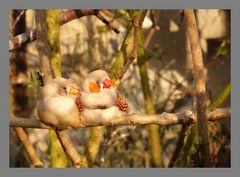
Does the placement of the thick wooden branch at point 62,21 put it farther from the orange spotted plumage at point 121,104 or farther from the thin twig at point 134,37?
the orange spotted plumage at point 121,104

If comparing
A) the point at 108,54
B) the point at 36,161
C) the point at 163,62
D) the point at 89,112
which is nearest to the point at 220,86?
the point at 163,62

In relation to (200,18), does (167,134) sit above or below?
below

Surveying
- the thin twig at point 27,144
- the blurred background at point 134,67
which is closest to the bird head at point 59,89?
the thin twig at point 27,144

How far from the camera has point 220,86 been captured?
244 centimetres

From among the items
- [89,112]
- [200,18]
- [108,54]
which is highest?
[200,18]

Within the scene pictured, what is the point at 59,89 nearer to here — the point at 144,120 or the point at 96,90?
the point at 96,90

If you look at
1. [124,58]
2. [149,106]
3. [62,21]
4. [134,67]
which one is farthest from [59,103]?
[134,67]

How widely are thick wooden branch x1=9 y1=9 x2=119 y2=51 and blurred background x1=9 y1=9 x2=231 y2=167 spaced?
26.7 inches

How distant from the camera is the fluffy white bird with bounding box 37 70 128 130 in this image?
39.6 inches

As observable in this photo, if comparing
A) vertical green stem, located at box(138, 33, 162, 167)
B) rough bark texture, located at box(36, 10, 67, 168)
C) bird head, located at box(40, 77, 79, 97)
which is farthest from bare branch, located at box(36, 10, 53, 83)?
vertical green stem, located at box(138, 33, 162, 167)

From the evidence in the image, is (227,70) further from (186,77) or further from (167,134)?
(167,134)

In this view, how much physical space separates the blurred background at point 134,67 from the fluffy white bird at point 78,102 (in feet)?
4.16

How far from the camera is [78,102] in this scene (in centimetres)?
102

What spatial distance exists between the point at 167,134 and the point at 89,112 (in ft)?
4.91
